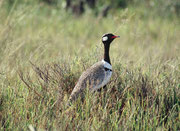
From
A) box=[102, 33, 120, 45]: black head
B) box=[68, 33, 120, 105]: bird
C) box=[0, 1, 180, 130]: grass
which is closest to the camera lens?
box=[0, 1, 180, 130]: grass

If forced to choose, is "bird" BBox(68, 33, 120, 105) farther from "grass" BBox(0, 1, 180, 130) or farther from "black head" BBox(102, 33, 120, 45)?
"black head" BBox(102, 33, 120, 45)

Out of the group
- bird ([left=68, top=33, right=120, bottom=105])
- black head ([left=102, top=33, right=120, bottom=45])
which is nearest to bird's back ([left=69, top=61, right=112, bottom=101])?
bird ([left=68, top=33, right=120, bottom=105])

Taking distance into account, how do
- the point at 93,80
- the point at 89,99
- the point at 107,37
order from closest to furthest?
the point at 89,99 < the point at 93,80 < the point at 107,37

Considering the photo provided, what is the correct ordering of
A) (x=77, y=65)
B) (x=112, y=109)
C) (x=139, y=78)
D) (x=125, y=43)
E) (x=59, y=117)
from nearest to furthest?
(x=59, y=117) → (x=112, y=109) → (x=139, y=78) → (x=77, y=65) → (x=125, y=43)

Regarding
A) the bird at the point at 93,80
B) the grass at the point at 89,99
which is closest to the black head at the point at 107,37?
the grass at the point at 89,99

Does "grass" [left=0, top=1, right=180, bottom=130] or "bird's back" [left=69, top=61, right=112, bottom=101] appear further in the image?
"bird's back" [left=69, top=61, right=112, bottom=101]

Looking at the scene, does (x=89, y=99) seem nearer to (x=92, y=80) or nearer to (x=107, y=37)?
(x=92, y=80)

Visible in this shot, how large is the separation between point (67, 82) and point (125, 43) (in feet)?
13.7

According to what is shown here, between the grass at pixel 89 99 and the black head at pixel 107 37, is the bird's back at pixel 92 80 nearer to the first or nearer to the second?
the grass at pixel 89 99

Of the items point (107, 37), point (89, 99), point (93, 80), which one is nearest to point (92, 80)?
point (93, 80)

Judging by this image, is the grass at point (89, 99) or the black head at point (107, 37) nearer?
Answer: the grass at point (89, 99)

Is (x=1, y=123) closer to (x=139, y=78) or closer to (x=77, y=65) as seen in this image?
(x=77, y=65)

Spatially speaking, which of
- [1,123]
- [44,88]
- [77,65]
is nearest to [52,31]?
[77,65]

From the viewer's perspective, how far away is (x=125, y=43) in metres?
7.33
